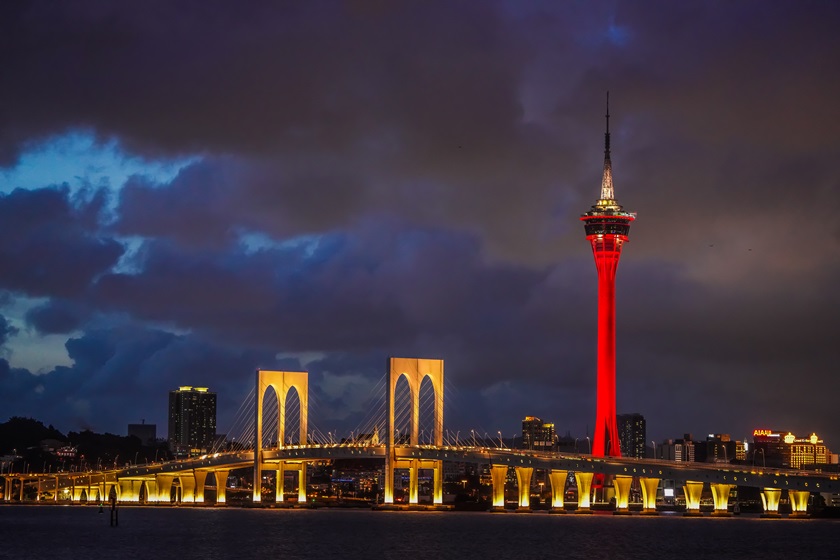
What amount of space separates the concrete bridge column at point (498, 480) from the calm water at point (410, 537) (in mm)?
2653

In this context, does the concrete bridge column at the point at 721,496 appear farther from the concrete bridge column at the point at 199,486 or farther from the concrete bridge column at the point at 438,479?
the concrete bridge column at the point at 199,486

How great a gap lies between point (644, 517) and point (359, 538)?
46.2m

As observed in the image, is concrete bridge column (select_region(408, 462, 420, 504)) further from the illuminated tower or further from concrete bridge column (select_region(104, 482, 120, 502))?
concrete bridge column (select_region(104, 482, 120, 502))

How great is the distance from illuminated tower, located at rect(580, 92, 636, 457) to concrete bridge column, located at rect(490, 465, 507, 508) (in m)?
14.8

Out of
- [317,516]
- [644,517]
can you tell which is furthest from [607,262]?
[317,516]

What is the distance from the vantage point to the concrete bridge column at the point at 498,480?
5468 inches

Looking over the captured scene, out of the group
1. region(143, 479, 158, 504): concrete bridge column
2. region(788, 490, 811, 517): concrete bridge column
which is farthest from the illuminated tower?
region(143, 479, 158, 504): concrete bridge column

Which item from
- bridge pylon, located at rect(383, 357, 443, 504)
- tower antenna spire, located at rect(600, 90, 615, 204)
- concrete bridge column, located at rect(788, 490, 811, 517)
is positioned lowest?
concrete bridge column, located at rect(788, 490, 811, 517)

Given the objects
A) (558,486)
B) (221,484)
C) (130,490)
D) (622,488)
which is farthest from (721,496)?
(130,490)

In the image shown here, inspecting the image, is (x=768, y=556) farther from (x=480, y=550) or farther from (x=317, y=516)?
(x=317, y=516)

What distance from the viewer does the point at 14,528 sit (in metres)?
117

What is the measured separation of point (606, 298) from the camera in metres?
159

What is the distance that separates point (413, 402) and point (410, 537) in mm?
32788

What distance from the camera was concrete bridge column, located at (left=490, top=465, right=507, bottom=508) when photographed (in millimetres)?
138875
